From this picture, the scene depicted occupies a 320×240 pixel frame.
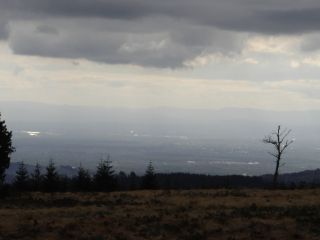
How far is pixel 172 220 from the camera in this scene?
1044 inches

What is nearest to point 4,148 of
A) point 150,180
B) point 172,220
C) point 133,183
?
point 150,180

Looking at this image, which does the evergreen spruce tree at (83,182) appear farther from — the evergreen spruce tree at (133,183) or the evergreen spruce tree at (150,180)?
the evergreen spruce tree at (150,180)

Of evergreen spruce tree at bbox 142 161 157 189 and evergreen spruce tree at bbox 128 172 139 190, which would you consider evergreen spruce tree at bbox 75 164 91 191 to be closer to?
evergreen spruce tree at bbox 128 172 139 190

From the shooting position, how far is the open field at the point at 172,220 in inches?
933

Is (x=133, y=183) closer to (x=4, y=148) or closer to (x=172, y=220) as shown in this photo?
(x=4, y=148)

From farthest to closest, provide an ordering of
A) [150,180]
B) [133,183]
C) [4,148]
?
[133,183], [150,180], [4,148]

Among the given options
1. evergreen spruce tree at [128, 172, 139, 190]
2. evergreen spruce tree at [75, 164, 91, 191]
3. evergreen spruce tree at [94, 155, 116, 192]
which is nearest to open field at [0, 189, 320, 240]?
evergreen spruce tree at [94, 155, 116, 192]

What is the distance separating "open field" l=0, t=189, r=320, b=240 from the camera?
933 inches

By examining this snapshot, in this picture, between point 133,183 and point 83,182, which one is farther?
point 133,183

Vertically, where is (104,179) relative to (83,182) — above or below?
above

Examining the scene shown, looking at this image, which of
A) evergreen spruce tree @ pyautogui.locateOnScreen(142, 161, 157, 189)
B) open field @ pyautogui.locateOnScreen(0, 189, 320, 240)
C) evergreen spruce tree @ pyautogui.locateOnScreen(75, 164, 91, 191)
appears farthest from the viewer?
→ evergreen spruce tree @ pyautogui.locateOnScreen(142, 161, 157, 189)

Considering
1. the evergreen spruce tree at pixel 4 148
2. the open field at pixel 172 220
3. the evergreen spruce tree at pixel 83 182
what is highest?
the evergreen spruce tree at pixel 4 148

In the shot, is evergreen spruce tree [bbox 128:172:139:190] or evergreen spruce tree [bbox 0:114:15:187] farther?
evergreen spruce tree [bbox 128:172:139:190]

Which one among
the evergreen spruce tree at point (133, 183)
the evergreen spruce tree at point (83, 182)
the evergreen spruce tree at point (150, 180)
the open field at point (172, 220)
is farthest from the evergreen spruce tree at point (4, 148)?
the evergreen spruce tree at point (133, 183)
